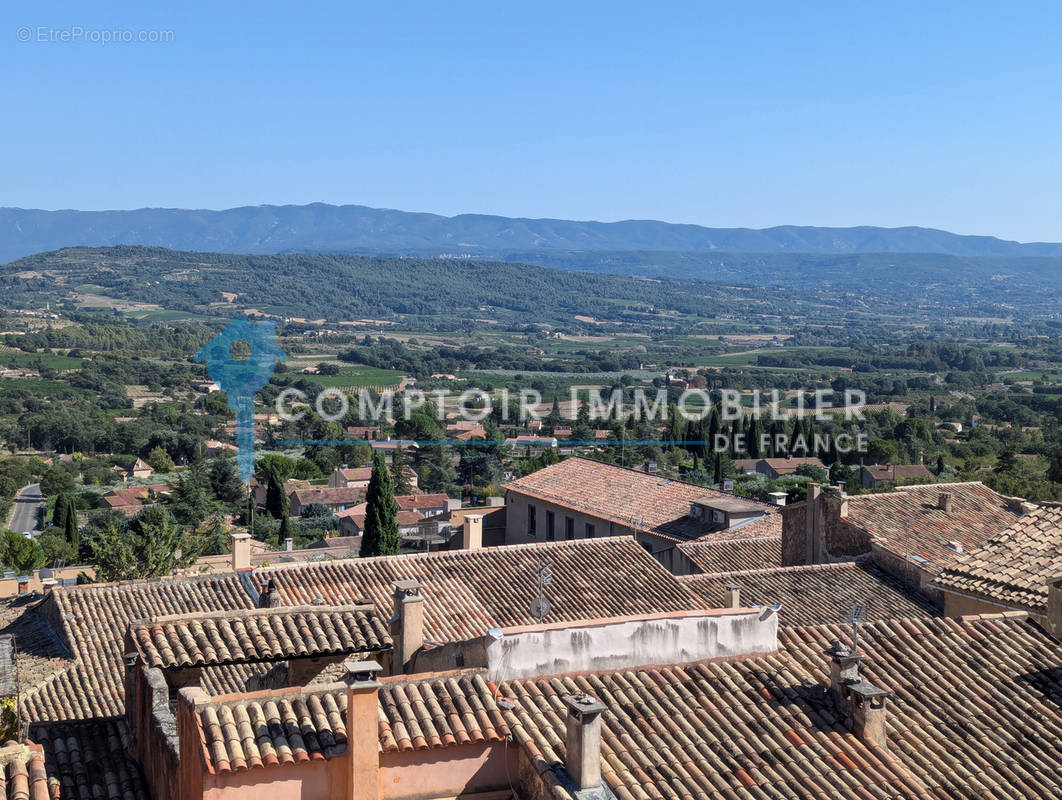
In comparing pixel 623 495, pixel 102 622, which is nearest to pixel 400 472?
pixel 623 495

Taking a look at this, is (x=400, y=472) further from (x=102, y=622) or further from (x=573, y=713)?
(x=573, y=713)

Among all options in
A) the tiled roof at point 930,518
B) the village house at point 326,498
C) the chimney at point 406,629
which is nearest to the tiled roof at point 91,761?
the chimney at point 406,629

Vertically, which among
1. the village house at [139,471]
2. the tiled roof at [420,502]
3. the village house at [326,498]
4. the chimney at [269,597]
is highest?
the chimney at [269,597]

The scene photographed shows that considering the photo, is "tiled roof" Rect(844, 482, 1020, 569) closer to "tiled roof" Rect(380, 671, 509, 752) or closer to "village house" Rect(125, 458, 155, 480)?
"tiled roof" Rect(380, 671, 509, 752)

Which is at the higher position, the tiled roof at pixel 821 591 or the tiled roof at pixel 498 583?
the tiled roof at pixel 498 583

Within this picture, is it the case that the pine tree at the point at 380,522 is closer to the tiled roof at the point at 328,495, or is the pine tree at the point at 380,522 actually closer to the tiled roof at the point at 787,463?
the tiled roof at the point at 328,495

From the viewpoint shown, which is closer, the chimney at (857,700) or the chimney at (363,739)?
the chimney at (363,739)

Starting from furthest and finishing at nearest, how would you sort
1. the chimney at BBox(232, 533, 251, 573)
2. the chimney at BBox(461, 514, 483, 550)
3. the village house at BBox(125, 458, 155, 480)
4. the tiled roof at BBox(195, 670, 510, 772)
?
the village house at BBox(125, 458, 155, 480), the chimney at BBox(461, 514, 483, 550), the chimney at BBox(232, 533, 251, 573), the tiled roof at BBox(195, 670, 510, 772)

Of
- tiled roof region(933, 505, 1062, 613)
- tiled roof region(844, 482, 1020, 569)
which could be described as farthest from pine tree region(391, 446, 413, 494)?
tiled roof region(933, 505, 1062, 613)
